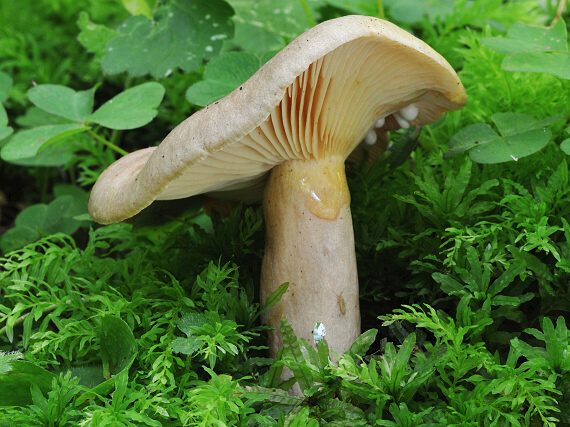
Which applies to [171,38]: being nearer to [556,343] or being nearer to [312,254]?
[312,254]

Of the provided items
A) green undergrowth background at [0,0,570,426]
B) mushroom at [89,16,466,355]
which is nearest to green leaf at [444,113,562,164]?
green undergrowth background at [0,0,570,426]

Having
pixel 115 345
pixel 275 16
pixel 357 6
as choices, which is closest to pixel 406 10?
pixel 357 6

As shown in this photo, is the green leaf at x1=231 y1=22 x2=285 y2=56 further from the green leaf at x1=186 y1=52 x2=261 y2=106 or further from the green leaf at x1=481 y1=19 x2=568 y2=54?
the green leaf at x1=481 y1=19 x2=568 y2=54

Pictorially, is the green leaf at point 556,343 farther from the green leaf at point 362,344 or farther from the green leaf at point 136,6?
the green leaf at point 136,6

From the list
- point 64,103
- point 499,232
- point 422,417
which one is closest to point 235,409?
point 422,417

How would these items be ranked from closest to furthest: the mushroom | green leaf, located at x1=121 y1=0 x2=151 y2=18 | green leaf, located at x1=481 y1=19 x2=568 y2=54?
the mushroom → green leaf, located at x1=481 y1=19 x2=568 y2=54 → green leaf, located at x1=121 y1=0 x2=151 y2=18

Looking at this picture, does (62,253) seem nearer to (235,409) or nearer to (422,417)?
(235,409)

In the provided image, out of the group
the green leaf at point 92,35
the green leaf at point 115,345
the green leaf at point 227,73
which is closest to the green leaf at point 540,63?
the green leaf at point 227,73
